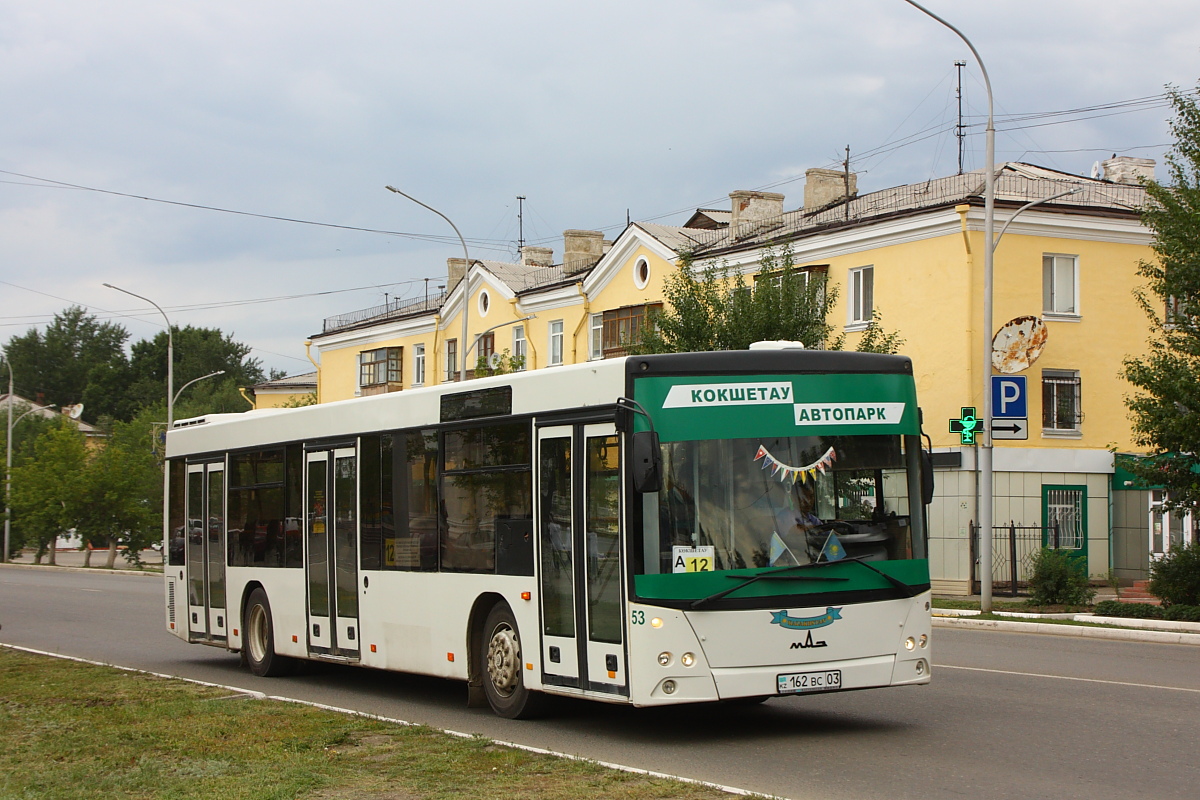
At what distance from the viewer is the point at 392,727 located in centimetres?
1040

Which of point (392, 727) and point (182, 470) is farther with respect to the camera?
point (182, 470)

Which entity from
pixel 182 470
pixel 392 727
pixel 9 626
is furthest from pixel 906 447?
pixel 9 626

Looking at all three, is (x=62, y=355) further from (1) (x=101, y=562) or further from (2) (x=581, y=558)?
(2) (x=581, y=558)

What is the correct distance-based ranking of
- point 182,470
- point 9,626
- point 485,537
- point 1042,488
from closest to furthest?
point 485,537, point 182,470, point 9,626, point 1042,488

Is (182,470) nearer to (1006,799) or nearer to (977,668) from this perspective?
(977,668)

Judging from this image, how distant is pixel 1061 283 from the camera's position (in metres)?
35.9

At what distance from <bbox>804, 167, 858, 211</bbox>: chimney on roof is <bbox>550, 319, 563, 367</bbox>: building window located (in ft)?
35.9

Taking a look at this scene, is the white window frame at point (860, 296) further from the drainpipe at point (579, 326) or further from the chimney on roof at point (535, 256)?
the chimney on roof at point (535, 256)

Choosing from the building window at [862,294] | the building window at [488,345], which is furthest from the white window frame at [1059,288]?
the building window at [488,345]

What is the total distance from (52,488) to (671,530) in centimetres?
5683

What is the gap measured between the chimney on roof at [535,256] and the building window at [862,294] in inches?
1074

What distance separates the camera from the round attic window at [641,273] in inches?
1816

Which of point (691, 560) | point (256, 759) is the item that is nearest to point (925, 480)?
point (691, 560)

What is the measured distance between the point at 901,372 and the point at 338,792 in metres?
5.40
